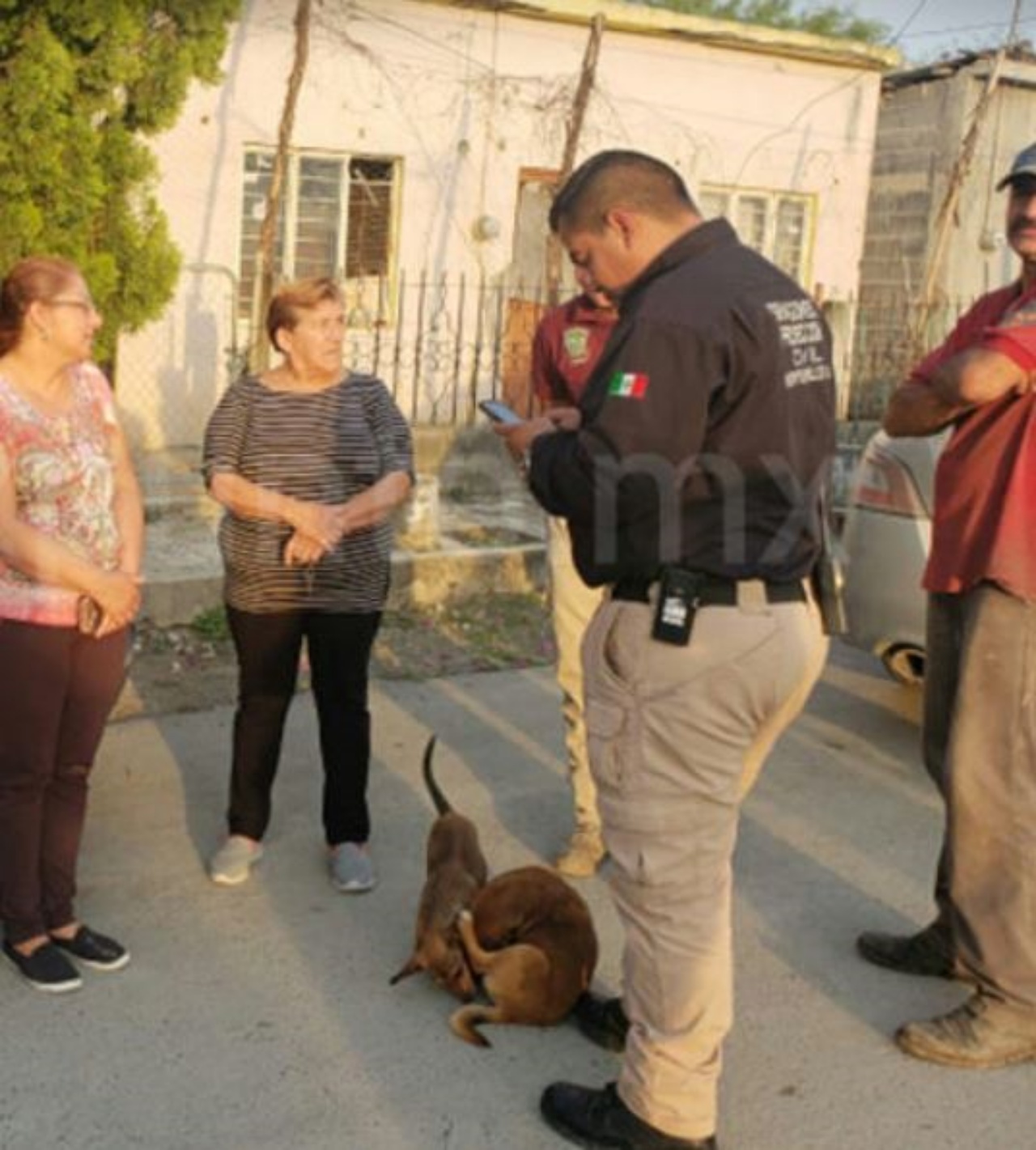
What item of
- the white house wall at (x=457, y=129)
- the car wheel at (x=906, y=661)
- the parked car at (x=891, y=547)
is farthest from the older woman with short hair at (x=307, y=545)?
the white house wall at (x=457, y=129)

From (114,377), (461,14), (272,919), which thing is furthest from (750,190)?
(272,919)

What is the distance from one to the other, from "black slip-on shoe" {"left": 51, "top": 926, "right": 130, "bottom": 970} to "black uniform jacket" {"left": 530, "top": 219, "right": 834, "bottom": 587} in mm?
1774

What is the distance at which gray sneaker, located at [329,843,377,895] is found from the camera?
13.9 ft

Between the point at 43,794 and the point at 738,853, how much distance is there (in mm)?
2217

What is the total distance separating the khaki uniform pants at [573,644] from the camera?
4.41 meters

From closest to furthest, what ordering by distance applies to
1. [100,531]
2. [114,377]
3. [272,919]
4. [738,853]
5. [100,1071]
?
[100,1071] → [100,531] → [272,919] → [738,853] → [114,377]

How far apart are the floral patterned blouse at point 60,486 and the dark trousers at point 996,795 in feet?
7.22

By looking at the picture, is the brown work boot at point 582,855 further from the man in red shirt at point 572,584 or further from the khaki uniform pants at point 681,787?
the khaki uniform pants at point 681,787

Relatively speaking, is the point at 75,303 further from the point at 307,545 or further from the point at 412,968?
the point at 412,968

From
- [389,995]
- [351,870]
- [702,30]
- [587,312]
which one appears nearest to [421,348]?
[702,30]

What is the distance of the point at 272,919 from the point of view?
404 cm

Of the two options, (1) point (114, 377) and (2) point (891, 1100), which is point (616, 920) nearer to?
(2) point (891, 1100)

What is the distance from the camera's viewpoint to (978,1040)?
343 cm

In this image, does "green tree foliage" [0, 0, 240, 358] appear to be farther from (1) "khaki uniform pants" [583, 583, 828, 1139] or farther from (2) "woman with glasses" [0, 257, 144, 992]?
(1) "khaki uniform pants" [583, 583, 828, 1139]
